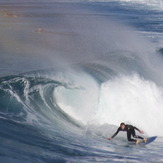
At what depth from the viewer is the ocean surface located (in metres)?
16.8

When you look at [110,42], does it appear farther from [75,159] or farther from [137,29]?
[75,159]

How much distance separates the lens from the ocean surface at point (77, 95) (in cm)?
1684

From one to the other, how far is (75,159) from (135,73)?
1818 cm

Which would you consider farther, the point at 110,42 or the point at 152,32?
the point at 152,32

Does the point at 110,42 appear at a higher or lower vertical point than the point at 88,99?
higher

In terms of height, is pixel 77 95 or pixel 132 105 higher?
pixel 77 95

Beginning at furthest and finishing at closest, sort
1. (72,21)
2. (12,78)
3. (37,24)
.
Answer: (72,21) < (37,24) < (12,78)

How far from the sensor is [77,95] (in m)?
25.7

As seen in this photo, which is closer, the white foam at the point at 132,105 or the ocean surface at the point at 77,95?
the ocean surface at the point at 77,95

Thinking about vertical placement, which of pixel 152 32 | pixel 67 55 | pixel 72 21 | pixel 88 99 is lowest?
pixel 88 99

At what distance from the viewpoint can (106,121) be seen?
22688 mm

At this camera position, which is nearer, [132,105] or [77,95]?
[132,105]

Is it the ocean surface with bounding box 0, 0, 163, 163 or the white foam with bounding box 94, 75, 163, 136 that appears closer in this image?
the ocean surface with bounding box 0, 0, 163, 163

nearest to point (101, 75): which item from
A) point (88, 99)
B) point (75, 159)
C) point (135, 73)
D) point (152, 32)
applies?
point (135, 73)
